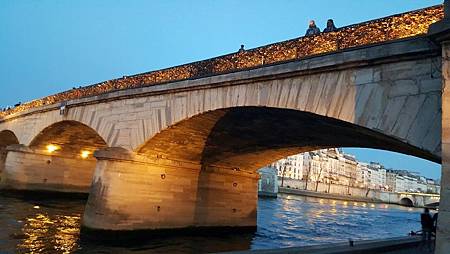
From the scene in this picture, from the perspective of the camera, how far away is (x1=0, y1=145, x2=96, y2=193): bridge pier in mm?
23750

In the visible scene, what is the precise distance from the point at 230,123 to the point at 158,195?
4359 mm

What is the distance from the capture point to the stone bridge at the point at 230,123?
7.16 metres

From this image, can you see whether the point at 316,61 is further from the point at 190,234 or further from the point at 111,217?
the point at 190,234

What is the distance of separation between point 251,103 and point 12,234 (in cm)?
972

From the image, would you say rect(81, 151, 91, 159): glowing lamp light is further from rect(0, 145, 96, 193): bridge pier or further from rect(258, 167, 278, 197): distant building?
rect(258, 167, 278, 197): distant building

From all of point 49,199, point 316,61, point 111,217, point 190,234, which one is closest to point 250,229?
point 190,234

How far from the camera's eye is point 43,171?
80.7 feet

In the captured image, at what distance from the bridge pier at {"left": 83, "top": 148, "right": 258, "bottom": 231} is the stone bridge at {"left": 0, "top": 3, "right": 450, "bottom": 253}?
45 millimetres

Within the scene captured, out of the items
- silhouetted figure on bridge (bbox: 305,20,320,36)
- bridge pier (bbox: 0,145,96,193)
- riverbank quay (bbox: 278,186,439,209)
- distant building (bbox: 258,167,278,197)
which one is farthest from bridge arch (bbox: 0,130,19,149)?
riverbank quay (bbox: 278,186,439,209)

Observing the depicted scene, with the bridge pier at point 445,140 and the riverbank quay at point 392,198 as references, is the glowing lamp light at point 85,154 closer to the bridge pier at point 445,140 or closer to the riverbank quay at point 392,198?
the bridge pier at point 445,140

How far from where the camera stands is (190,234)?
15.9 meters

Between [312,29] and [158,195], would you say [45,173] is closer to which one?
[158,195]

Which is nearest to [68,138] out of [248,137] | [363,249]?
[248,137]

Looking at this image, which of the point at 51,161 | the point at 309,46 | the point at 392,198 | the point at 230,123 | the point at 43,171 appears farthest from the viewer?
the point at 392,198
